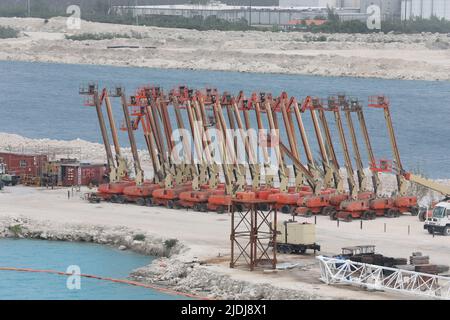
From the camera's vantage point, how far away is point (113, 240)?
2485 inches

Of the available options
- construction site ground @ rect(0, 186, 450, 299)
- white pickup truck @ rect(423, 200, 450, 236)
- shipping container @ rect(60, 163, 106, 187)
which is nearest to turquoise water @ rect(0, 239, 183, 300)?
construction site ground @ rect(0, 186, 450, 299)

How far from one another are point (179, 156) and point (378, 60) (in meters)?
130

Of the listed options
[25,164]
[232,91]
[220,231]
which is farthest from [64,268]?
[232,91]

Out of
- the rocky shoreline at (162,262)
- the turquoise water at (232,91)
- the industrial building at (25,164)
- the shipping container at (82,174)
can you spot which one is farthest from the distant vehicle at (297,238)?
the turquoise water at (232,91)

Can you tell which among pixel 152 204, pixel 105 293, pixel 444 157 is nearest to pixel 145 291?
pixel 105 293

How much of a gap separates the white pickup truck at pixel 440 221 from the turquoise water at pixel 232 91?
33.5 meters

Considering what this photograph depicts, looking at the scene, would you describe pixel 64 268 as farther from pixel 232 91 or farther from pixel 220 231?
pixel 232 91

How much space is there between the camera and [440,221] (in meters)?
63.3

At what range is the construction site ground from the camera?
53.4 metres

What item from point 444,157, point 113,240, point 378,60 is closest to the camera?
point 113,240

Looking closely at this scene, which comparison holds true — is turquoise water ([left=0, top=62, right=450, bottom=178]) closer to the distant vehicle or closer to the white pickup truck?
the white pickup truck

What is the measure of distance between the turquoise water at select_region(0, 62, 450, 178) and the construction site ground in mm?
31865

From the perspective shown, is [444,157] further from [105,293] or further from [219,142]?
[105,293]

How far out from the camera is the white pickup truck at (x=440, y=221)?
63.3 meters
